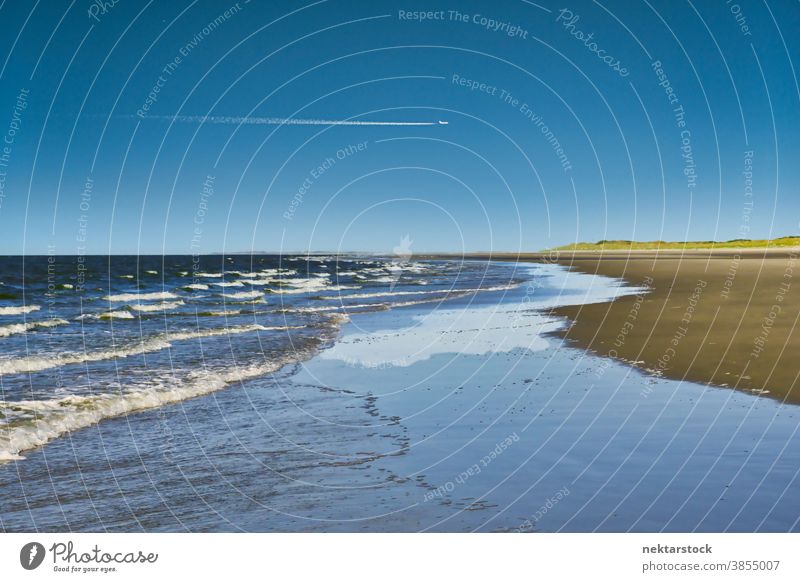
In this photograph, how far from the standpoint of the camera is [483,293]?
4466cm

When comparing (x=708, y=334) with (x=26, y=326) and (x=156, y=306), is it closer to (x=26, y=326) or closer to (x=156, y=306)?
(x=26, y=326)

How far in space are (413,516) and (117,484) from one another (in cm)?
428

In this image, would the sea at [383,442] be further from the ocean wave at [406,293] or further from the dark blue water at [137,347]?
the ocean wave at [406,293]

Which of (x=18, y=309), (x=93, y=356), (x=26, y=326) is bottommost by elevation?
(x=18, y=309)

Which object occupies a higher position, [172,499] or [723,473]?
[723,473]

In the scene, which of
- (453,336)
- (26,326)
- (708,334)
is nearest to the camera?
(708,334)

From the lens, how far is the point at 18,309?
4047 cm

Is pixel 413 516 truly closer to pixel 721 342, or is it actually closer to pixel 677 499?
pixel 677 499
